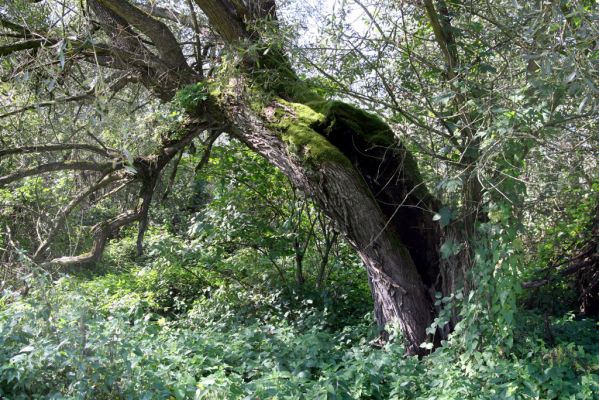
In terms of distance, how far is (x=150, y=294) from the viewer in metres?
7.27

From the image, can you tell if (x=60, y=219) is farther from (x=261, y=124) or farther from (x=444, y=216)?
(x=444, y=216)

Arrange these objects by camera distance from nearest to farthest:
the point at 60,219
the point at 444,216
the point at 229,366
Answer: the point at 229,366, the point at 444,216, the point at 60,219

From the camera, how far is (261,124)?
18.3 ft

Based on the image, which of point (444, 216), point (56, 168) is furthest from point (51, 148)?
point (444, 216)

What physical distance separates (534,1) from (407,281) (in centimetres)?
235

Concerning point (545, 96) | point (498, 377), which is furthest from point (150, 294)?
point (545, 96)

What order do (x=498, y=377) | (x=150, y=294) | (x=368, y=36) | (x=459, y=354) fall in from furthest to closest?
(x=150, y=294) → (x=368, y=36) → (x=459, y=354) → (x=498, y=377)

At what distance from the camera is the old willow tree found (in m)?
5.09

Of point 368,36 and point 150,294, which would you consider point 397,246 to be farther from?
point 150,294

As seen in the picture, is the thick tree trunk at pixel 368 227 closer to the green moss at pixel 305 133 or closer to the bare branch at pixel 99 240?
the green moss at pixel 305 133

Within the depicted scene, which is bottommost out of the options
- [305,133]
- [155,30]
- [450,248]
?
[450,248]

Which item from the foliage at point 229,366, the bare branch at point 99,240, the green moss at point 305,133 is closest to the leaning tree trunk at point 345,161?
the green moss at point 305,133

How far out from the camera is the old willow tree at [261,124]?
16.7ft

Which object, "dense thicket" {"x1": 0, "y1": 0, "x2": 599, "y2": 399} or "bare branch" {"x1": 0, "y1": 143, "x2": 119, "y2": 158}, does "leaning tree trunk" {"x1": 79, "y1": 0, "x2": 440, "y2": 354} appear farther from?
"bare branch" {"x1": 0, "y1": 143, "x2": 119, "y2": 158}
